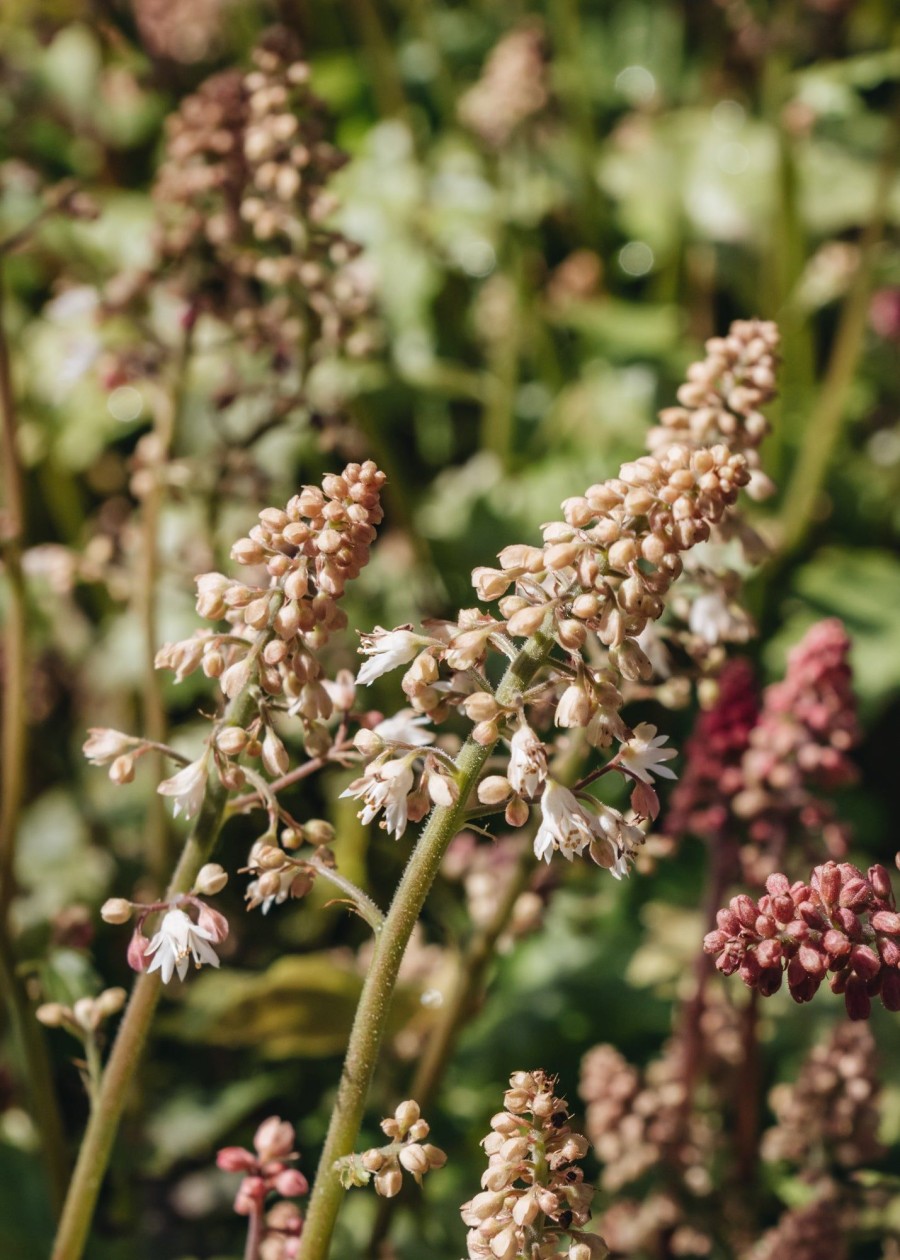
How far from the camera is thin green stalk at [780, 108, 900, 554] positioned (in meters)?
3.38

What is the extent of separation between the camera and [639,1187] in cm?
251

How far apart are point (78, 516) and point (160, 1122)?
5.82 feet

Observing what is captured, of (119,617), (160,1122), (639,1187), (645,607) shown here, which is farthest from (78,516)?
(645,607)

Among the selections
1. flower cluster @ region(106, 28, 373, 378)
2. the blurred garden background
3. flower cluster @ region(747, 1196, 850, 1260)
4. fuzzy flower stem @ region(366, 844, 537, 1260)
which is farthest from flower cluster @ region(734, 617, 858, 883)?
flower cluster @ region(106, 28, 373, 378)

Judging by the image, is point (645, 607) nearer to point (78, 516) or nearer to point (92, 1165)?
point (92, 1165)

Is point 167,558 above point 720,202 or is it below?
below

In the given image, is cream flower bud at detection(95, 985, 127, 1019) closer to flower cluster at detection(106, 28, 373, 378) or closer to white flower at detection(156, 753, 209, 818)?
white flower at detection(156, 753, 209, 818)

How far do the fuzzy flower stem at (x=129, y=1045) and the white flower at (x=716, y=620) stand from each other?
0.62m

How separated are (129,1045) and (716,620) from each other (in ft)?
2.87

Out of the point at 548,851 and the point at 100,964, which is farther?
the point at 100,964

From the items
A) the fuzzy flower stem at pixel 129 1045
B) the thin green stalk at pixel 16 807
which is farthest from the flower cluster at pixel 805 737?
the thin green stalk at pixel 16 807

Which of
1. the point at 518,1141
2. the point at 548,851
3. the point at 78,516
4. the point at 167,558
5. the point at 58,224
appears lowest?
the point at 518,1141

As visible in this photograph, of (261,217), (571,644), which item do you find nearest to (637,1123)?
(571,644)

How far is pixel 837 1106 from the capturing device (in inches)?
87.3
